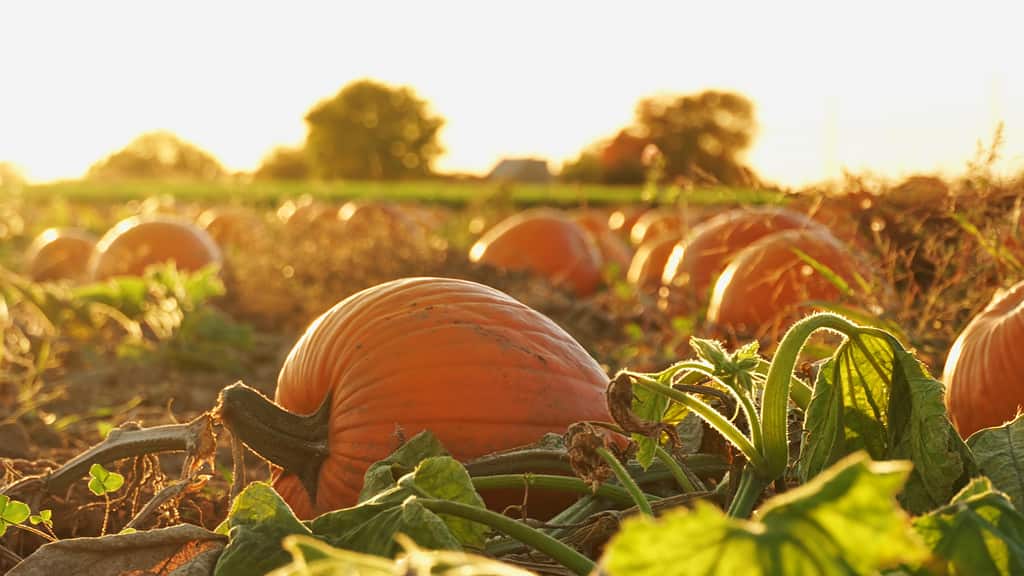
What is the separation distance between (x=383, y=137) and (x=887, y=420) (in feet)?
234

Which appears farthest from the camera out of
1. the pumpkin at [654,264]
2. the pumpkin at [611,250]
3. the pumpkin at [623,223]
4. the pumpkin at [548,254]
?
the pumpkin at [623,223]

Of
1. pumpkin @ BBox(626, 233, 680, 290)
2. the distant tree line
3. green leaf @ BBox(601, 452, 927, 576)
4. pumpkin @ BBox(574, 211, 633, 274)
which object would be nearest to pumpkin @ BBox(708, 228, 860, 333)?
pumpkin @ BBox(626, 233, 680, 290)

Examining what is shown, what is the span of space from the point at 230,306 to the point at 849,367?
6.75 meters

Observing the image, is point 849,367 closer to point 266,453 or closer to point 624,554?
point 624,554

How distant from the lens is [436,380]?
6.61 feet

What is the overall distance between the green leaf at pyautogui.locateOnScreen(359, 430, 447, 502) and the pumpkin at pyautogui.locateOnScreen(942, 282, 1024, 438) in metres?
1.51

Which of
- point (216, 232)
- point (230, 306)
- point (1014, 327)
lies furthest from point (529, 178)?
point (1014, 327)

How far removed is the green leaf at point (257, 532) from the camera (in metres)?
1.38

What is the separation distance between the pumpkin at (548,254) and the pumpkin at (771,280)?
333 cm

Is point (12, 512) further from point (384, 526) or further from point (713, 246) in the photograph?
point (713, 246)

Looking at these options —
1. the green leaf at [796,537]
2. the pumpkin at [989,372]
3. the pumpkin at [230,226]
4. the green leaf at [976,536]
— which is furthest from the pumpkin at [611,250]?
the green leaf at [796,537]

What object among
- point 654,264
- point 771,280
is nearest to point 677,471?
point 771,280

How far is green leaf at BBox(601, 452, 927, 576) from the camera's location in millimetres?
795

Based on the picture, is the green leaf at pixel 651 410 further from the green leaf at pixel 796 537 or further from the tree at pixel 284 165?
the tree at pixel 284 165
